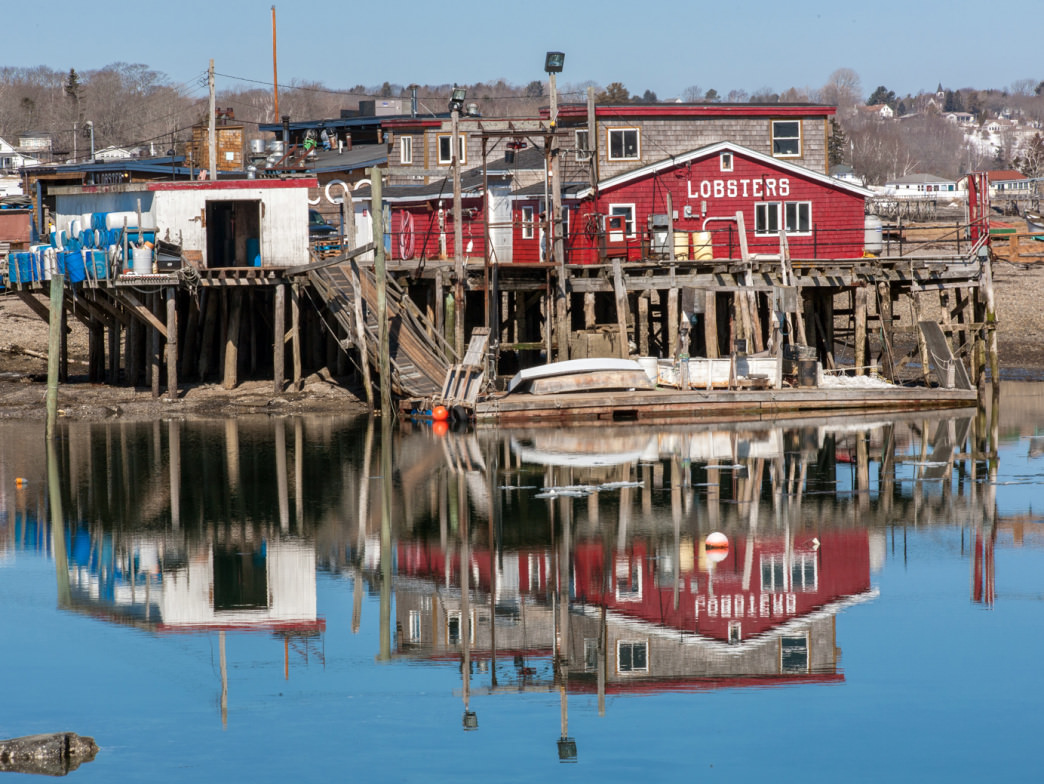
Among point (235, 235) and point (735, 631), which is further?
point (235, 235)

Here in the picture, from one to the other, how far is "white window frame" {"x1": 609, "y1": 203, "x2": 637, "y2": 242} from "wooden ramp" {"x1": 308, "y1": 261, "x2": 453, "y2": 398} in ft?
22.6

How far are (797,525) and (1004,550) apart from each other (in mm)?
2936

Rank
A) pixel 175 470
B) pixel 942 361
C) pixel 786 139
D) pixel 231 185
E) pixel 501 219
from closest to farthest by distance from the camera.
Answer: pixel 175 470
pixel 942 361
pixel 231 185
pixel 786 139
pixel 501 219

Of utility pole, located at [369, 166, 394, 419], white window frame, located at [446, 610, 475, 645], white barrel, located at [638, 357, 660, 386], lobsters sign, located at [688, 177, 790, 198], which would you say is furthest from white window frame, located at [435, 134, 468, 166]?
white window frame, located at [446, 610, 475, 645]

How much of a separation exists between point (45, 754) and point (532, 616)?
5884 millimetres

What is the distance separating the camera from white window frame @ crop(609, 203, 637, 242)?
→ 39.6 meters

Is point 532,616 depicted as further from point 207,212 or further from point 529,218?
point 529,218

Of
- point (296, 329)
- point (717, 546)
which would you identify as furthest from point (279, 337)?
point (717, 546)

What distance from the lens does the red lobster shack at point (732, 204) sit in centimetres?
3941

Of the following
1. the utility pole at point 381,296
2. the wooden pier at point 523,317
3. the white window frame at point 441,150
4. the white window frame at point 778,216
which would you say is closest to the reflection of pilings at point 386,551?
the utility pole at point 381,296

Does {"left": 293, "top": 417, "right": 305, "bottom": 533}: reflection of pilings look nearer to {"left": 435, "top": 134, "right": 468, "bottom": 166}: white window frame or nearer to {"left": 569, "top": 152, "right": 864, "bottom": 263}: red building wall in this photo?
{"left": 569, "top": 152, "right": 864, "bottom": 263}: red building wall

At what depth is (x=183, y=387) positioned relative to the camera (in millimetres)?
38312

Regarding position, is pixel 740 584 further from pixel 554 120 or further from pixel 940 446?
pixel 554 120

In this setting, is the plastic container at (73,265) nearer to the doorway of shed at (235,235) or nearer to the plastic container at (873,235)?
the doorway of shed at (235,235)
